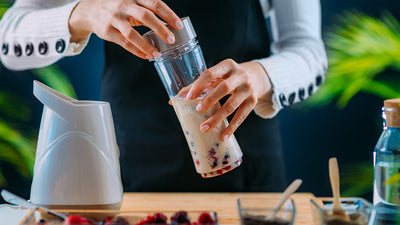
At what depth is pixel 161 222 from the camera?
697 mm

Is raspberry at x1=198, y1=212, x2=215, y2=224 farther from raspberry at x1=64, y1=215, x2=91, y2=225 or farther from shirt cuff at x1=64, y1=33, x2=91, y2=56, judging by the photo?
shirt cuff at x1=64, y1=33, x2=91, y2=56

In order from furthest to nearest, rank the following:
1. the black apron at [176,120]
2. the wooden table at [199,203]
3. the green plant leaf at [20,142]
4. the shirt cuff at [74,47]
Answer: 1. the green plant leaf at [20,142]
2. the black apron at [176,120]
3. the shirt cuff at [74,47]
4. the wooden table at [199,203]

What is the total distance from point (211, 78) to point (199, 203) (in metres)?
0.40

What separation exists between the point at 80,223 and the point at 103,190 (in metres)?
0.25

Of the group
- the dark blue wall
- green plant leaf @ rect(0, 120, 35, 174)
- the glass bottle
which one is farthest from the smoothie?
green plant leaf @ rect(0, 120, 35, 174)

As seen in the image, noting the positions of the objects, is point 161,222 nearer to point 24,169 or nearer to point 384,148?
point 384,148

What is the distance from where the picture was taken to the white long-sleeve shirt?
1.18 m

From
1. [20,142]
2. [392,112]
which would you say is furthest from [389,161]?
[20,142]

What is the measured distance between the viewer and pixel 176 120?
1.50 m

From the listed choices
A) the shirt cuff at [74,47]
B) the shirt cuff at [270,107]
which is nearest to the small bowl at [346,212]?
the shirt cuff at [270,107]

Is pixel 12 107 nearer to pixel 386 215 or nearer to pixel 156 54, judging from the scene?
pixel 156 54

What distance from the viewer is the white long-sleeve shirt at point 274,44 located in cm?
118

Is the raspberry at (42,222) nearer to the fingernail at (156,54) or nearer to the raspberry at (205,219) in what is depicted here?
the raspberry at (205,219)

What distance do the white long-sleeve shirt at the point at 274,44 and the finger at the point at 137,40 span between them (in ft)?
0.88
